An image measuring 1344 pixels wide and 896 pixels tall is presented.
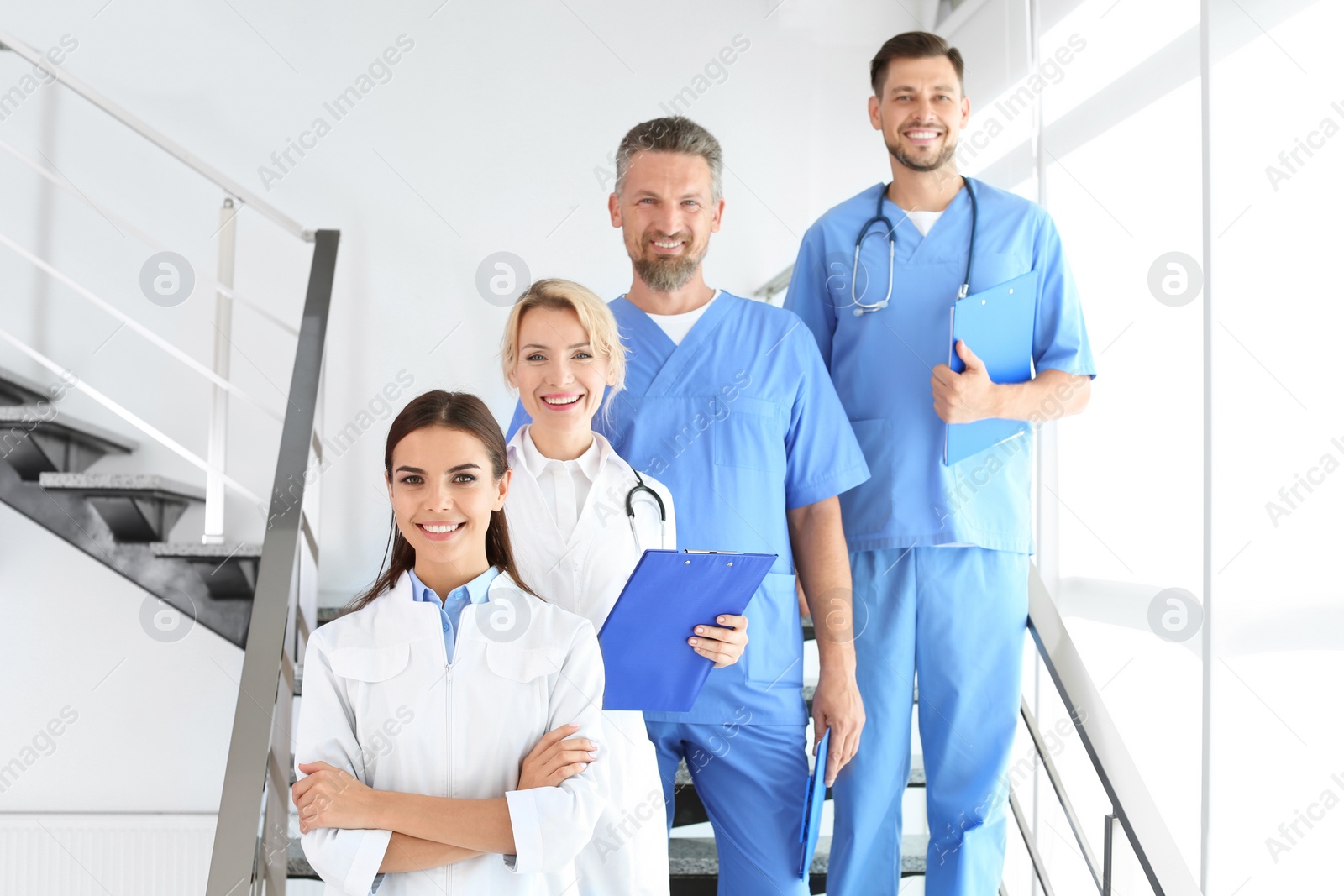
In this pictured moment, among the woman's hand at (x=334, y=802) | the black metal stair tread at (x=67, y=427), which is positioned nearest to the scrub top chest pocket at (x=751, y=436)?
the woman's hand at (x=334, y=802)

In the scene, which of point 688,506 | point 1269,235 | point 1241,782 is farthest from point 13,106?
point 1241,782

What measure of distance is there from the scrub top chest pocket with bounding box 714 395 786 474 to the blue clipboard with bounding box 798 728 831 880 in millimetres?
376

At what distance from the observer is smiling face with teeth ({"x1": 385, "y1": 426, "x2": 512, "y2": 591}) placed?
3.35ft

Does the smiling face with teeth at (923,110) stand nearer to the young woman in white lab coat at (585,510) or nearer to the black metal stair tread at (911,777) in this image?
the young woman in white lab coat at (585,510)

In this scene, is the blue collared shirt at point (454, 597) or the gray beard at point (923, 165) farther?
the gray beard at point (923, 165)

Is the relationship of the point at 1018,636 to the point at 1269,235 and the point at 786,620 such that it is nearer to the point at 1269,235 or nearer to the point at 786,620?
the point at 786,620

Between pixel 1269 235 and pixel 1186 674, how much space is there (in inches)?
30.6

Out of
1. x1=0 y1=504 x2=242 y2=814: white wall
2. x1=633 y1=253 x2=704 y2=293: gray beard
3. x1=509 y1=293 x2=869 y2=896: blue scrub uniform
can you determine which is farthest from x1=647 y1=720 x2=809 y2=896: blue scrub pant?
x1=0 y1=504 x2=242 y2=814: white wall

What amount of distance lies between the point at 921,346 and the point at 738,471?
38cm

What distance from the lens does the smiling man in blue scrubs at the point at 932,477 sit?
1.46 metres

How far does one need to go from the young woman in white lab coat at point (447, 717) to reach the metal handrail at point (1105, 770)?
65 cm

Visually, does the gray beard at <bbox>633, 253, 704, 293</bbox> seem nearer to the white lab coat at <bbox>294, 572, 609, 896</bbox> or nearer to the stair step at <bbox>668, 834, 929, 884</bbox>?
the white lab coat at <bbox>294, 572, 609, 896</bbox>

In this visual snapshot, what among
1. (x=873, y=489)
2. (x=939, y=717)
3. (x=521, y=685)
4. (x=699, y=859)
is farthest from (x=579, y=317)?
(x=699, y=859)

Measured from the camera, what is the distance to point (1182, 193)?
6.24 feet
